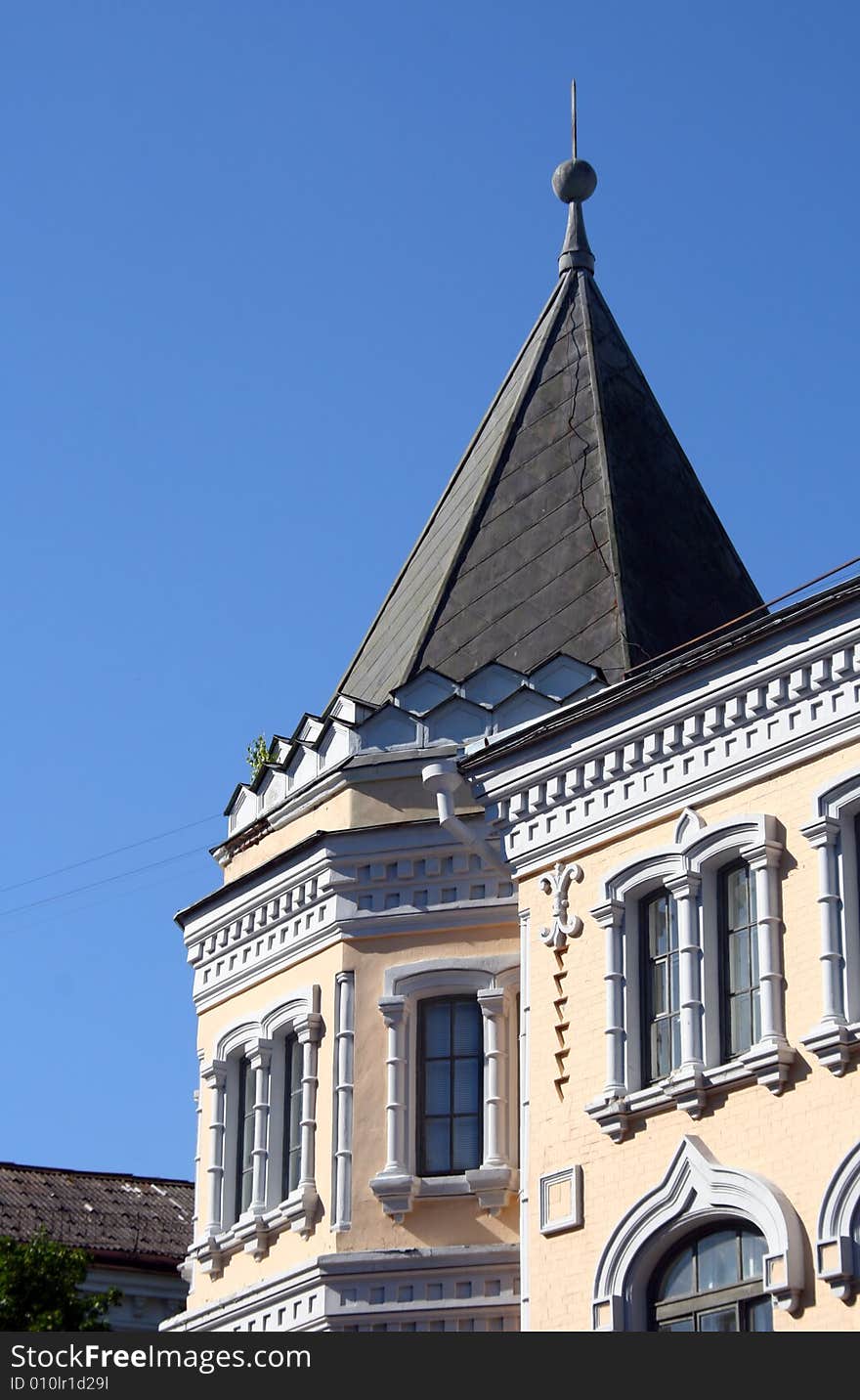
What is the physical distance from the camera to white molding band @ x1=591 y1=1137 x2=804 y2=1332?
17.5m

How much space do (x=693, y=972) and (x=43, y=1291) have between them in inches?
412

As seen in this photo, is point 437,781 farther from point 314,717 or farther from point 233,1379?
point 233,1379

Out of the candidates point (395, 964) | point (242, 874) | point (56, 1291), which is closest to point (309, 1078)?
point (395, 964)

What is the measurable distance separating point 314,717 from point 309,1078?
3815 mm

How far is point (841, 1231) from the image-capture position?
1719 centimetres

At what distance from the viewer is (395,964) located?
22672mm

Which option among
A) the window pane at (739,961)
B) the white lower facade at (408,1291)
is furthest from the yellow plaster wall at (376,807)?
the window pane at (739,961)

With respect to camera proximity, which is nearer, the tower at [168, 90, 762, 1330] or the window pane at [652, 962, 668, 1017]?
the window pane at [652, 962, 668, 1017]

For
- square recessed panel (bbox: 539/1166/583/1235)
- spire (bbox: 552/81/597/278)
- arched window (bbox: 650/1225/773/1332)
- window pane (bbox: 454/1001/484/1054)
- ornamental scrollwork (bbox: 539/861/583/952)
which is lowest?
arched window (bbox: 650/1225/773/1332)

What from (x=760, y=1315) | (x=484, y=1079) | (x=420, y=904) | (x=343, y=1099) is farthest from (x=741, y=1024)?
(x=343, y=1099)

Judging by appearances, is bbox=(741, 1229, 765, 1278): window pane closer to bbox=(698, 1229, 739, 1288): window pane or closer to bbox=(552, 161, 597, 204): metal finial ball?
bbox=(698, 1229, 739, 1288): window pane

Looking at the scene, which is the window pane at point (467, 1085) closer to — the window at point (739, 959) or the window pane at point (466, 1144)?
the window pane at point (466, 1144)

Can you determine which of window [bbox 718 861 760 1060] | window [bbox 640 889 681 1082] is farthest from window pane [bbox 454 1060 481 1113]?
window [bbox 718 861 760 1060]

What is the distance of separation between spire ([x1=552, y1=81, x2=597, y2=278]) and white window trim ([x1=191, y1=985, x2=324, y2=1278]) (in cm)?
1019
